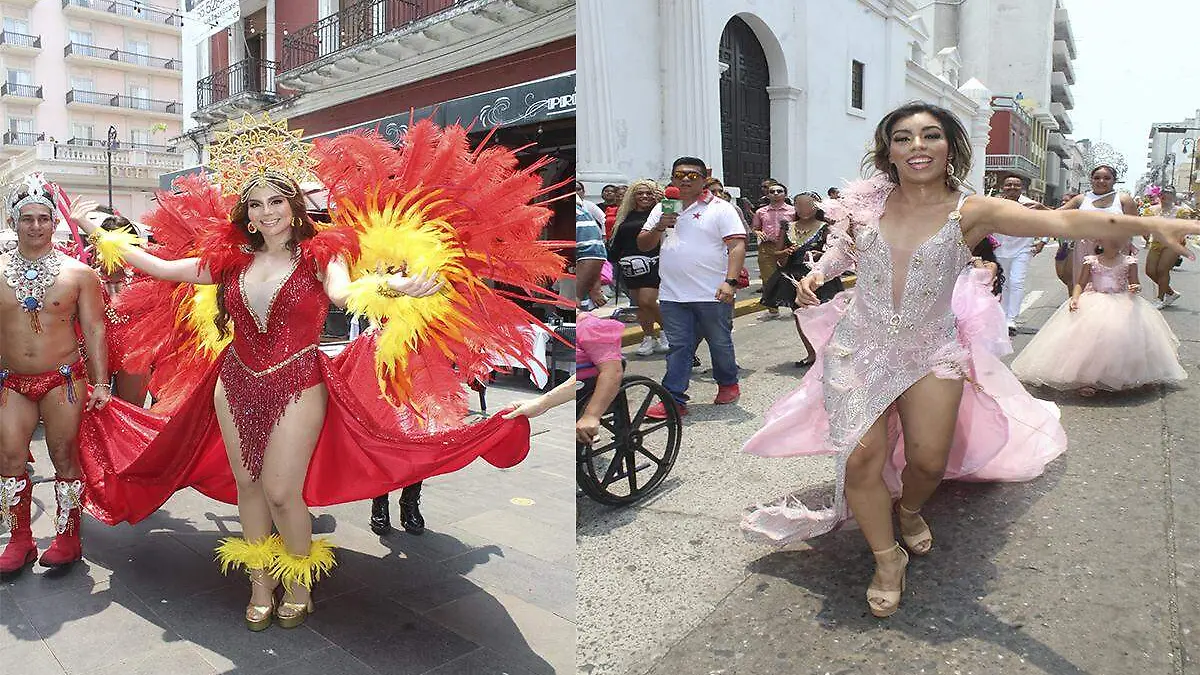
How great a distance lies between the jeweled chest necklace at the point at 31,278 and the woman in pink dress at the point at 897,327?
2353 millimetres

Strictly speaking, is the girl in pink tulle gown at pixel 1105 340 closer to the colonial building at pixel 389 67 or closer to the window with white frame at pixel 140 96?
the colonial building at pixel 389 67

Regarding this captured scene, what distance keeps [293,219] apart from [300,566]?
3.19 ft

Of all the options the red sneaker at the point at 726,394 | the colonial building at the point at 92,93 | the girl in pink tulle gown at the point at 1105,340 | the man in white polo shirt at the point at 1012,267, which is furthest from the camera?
the man in white polo shirt at the point at 1012,267

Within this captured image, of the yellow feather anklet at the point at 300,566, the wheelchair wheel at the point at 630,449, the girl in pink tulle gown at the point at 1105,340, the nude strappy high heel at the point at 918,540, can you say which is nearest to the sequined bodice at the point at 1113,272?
the girl in pink tulle gown at the point at 1105,340

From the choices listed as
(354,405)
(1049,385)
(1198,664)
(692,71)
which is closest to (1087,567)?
(1198,664)

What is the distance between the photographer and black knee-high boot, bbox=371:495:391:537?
10.1ft

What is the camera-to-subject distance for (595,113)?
1.53 meters

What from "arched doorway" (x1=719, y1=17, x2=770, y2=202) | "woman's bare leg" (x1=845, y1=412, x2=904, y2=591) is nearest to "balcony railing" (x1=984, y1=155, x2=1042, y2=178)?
"arched doorway" (x1=719, y1=17, x2=770, y2=202)

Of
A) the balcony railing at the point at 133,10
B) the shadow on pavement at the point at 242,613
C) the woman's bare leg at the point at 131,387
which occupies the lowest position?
the shadow on pavement at the point at 242,613

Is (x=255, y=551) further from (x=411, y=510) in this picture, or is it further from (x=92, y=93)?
(x=92, y=93)

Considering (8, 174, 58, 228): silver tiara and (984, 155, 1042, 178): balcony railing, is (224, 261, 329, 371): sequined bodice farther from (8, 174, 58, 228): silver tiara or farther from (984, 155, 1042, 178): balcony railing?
(984, 155, 1042, 178): balcony railing

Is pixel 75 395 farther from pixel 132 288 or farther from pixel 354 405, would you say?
pixel 354 405

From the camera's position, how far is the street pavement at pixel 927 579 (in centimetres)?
182

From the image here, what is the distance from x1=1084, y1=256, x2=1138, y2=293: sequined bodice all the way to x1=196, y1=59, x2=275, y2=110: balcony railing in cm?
374
